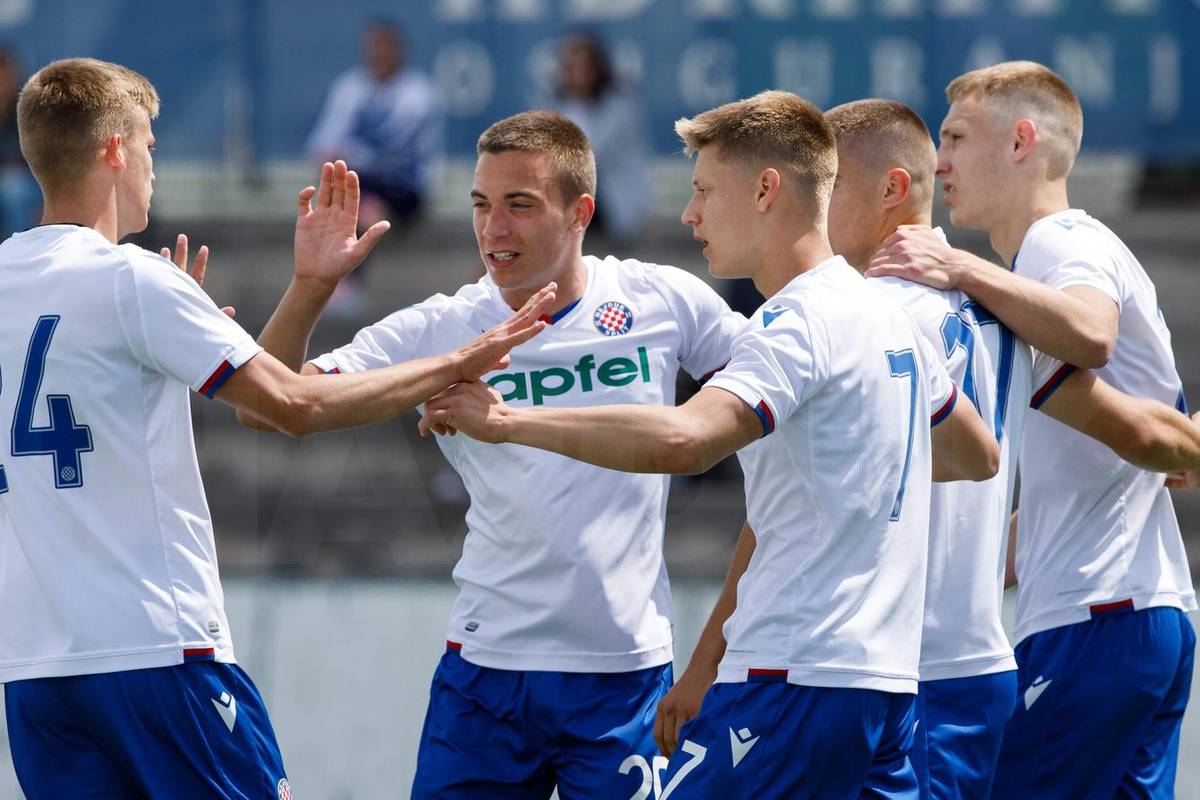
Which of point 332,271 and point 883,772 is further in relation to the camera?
point 332,271

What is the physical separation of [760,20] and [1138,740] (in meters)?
8.75

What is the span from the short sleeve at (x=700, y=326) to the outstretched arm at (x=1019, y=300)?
70 centimetres

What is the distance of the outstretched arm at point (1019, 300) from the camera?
400 cm

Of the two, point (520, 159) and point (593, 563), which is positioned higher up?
point (520, 159)

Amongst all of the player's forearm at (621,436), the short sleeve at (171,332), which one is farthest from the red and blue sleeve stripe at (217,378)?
the player's forearm at (621,436)

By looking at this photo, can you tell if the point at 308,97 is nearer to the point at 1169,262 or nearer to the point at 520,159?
the point at 1169,262

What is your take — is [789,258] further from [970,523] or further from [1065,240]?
[1065,240]

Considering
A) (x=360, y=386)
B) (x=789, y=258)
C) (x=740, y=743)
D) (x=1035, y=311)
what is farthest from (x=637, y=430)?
(x=1035, y=311)

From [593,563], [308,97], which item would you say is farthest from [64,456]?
[308,97]

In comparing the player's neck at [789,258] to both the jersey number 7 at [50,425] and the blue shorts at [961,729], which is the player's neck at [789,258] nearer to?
the blue shorts at [961,729]

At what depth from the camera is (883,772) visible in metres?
3.65

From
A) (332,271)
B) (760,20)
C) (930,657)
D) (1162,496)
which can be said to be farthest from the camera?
(760,20)

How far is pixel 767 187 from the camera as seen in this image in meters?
3.74

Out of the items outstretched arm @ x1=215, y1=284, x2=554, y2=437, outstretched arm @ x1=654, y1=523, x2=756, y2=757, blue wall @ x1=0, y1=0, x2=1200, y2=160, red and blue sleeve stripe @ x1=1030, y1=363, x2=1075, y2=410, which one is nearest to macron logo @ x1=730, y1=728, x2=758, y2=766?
outstretched arm @ x1=654, y1=523, x2=756, y2=757
